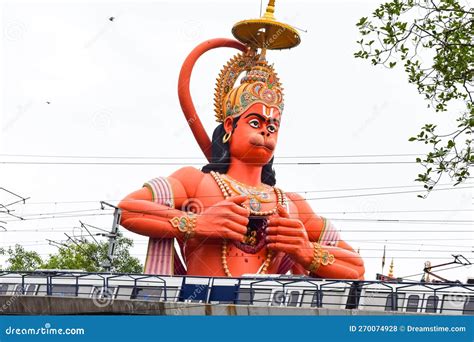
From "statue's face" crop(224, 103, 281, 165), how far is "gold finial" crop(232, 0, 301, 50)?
234 cm

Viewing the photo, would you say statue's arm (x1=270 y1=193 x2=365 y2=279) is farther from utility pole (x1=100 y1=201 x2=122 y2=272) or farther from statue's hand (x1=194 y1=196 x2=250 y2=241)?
utility pole (x1=100 y1=201 x2=122 y2=272)

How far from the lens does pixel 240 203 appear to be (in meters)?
23.4

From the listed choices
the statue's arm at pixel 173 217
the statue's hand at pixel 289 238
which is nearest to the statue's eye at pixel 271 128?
the statue's arm at pixel 173 217

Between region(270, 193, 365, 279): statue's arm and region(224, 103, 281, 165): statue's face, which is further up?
region(224, 103, 281, 165): statue's face

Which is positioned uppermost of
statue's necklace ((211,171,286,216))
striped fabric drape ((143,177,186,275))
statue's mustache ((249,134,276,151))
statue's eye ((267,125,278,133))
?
statue's eye ((267,125,278,133))

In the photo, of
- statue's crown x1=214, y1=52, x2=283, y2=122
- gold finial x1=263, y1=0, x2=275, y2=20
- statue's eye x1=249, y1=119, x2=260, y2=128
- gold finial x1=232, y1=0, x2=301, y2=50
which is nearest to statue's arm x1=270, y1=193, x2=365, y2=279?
statue's eye x1=249, y1=119, x2=260, y2=128

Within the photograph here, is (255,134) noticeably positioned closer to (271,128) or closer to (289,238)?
(271,128)

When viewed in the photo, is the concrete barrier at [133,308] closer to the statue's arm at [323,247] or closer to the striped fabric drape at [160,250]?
the striped fabric drape at [160,250]

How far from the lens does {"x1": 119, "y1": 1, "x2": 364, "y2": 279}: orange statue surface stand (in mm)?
23328

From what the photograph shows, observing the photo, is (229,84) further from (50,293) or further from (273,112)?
(50,293)

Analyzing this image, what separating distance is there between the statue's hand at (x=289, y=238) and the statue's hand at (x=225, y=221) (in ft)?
2.46

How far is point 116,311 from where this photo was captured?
18953 millimetres

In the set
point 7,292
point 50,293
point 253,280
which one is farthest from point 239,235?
point 7,292

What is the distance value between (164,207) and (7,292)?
4996 millimetres
